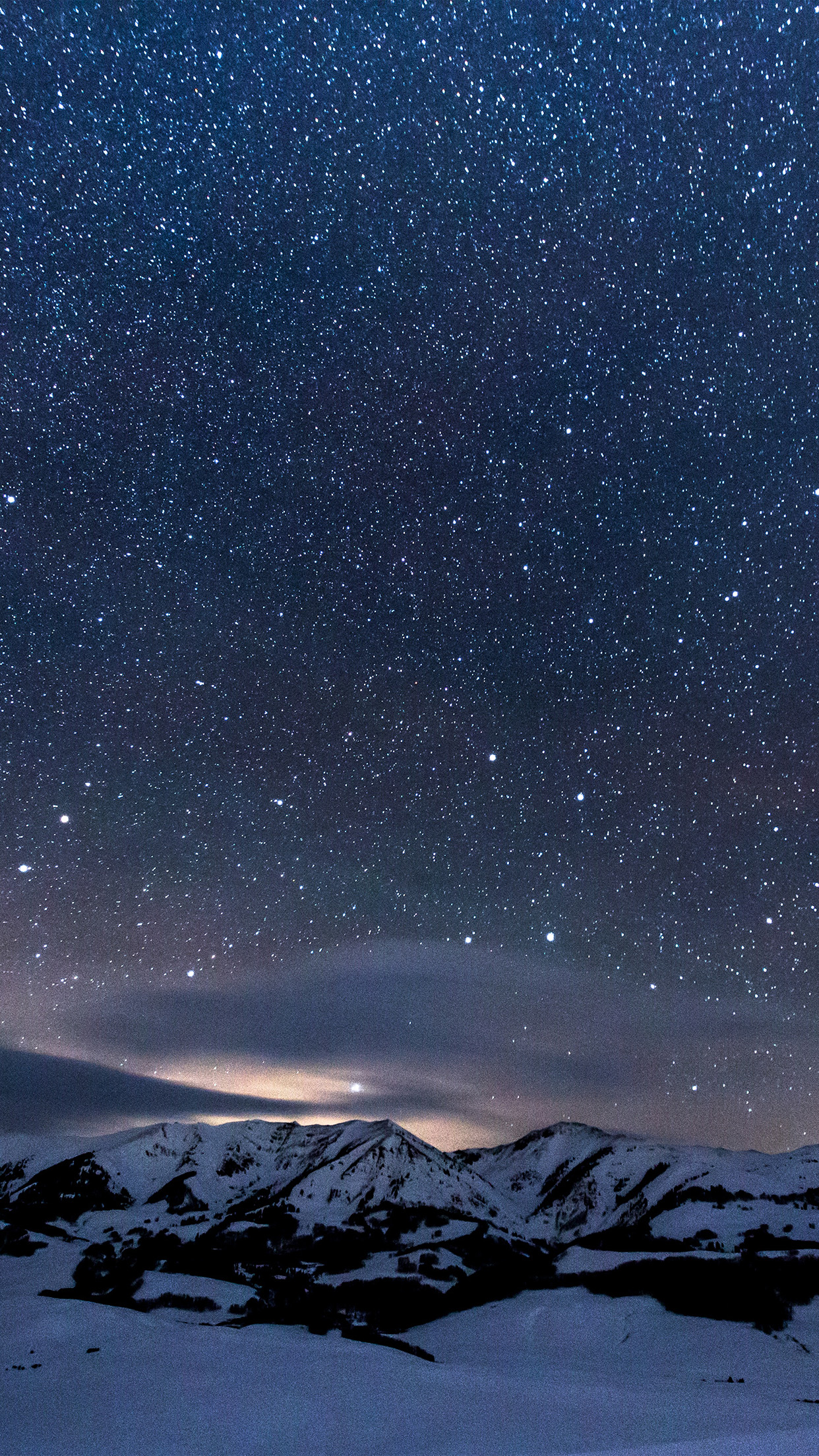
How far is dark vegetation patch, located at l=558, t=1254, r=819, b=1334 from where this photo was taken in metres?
53.1

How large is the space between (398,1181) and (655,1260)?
109928mm

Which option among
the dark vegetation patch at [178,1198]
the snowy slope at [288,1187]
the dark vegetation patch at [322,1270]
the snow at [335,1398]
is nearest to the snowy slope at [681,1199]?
the snowy slope at [288,1187]

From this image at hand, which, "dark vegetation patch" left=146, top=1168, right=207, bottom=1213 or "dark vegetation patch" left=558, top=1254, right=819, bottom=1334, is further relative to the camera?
"dark vegetation patch" left=146, top=1168, right=207, bottom=1213

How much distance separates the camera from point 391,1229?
13350 centimetres

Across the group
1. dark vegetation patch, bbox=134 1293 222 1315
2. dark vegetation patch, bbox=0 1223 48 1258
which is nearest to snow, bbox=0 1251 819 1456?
dark vegetation patch, bbox=134 1293 222 1315

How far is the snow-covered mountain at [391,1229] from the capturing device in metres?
62.9

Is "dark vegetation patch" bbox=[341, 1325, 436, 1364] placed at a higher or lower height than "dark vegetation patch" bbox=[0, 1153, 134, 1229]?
higher

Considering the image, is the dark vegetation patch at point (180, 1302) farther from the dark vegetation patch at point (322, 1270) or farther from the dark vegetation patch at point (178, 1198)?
the dark vegetation patch at point (178, 1198)

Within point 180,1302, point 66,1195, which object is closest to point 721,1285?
point 180,1302

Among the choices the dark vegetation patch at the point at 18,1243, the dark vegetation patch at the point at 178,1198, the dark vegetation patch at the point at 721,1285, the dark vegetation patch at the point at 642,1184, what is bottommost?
the dark vegetation patch at the point at 178,1198

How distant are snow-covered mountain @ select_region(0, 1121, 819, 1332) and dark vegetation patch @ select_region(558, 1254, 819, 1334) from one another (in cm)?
26

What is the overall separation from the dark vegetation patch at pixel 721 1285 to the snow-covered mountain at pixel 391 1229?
10.3 inches

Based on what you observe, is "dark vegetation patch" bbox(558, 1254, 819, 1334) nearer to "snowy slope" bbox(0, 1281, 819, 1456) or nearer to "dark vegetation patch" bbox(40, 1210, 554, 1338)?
"dark vegetation patch" bbox(40, 1210, 554, 1338)

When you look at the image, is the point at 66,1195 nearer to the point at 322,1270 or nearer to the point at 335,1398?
the point at 322,1270
